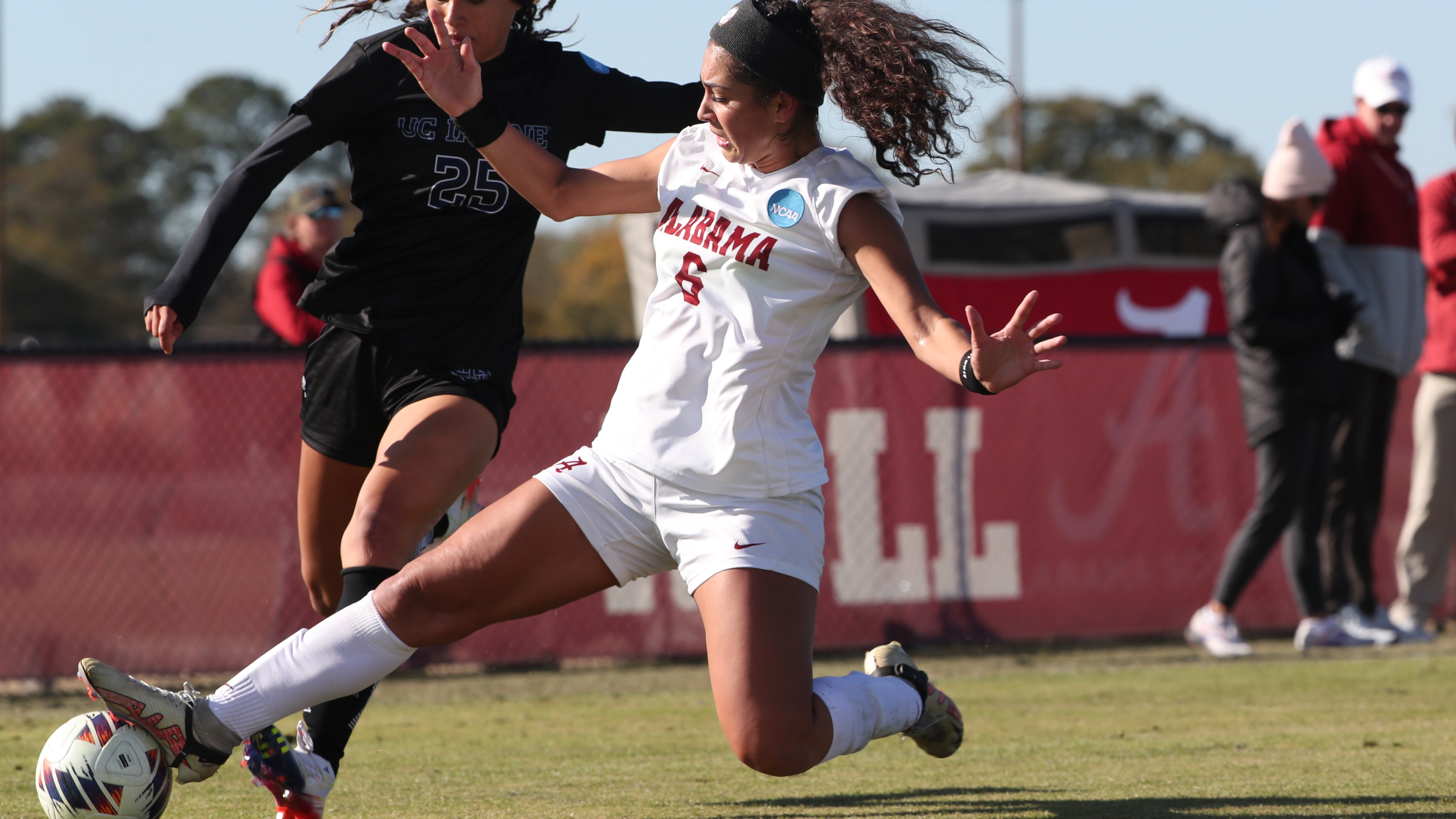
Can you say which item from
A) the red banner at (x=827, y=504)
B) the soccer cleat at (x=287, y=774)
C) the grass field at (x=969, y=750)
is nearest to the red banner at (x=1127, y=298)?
the red banner at (x=827, y=504)

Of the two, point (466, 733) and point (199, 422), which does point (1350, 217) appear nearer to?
point (466, 733)

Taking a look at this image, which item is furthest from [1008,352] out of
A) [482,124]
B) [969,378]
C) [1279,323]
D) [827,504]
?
[1279,323]

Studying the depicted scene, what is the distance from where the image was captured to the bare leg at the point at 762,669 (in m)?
3.47

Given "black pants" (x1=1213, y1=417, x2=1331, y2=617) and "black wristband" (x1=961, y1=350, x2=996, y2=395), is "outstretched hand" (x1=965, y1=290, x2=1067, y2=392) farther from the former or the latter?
"black pants" (x1=1213, y1=417, x2=1331, y2=617)

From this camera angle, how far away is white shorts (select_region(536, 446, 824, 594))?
3518mm

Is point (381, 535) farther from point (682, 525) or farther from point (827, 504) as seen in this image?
point (827, 504)

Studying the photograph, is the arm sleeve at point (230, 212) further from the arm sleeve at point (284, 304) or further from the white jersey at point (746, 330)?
the arm sleeve at point (284, 304)

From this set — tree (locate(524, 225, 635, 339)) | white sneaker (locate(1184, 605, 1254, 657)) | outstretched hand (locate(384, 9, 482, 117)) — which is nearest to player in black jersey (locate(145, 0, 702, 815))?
outstretched hand (locate(384, 9, 482, 117))

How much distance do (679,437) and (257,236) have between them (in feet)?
232

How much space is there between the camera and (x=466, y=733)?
586 centimetres

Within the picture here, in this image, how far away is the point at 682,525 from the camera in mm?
3557

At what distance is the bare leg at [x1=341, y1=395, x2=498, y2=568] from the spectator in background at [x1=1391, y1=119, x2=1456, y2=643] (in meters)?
5.95

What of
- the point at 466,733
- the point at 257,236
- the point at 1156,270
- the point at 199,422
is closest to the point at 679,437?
the point at 466,733

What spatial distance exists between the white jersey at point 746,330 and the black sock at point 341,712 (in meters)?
0.74
